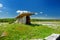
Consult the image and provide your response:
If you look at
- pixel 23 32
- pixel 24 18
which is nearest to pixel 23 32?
pixel 23 32

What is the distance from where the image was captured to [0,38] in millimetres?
9258

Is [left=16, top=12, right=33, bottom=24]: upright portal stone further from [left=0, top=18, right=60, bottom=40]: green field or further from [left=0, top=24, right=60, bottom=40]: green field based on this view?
[left=0, top=24, right=60, bottom=40]: green field

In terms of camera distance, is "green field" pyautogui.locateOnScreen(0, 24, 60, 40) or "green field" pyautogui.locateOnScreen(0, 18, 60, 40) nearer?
"green field" pyautogui.locateOnScreen(0, 18, 60, 40)

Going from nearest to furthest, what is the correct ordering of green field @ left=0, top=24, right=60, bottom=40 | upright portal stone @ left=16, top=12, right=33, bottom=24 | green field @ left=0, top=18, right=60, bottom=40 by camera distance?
green field @ left=0, top=18, right=60, bottom=40 → green field @ left=0, top=24, right=60, bottom=40 → upright portal stone @ left=16, top=12, right=33, bottom=24

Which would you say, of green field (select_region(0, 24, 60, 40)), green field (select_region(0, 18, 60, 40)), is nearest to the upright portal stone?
green field (select_region(0, 18, 60, 40))

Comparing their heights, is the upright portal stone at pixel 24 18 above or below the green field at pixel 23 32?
above

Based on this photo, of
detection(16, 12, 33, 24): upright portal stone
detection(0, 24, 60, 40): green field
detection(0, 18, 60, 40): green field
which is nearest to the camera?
detection(0, 18, 60, 40): green field

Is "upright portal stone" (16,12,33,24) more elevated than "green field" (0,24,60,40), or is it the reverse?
"upright portal stone" (16,12,33,24)

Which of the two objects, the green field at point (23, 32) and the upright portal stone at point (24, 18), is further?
the upright portal stone at point (24, 18)

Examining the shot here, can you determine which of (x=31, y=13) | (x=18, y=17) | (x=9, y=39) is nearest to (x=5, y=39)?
(x=9, y=39)

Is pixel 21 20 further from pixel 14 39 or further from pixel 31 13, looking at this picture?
pixel 14 39

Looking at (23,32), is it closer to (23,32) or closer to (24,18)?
(23,32)

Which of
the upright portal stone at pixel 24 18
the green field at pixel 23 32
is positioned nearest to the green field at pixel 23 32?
the green field at pixel 23 32

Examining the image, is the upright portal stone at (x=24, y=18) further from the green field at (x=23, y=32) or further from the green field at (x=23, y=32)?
the green field at (x=23, y=32)
